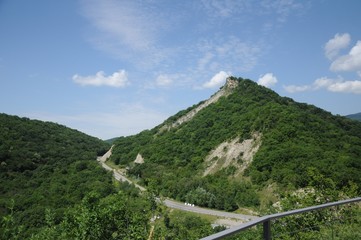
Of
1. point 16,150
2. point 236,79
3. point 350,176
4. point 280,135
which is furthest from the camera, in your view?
point 236,79

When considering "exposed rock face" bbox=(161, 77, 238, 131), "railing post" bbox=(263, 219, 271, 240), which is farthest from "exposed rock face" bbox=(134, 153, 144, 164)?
"railing post" bbox=(263, 219, 271, 240)

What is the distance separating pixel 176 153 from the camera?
88.8 m

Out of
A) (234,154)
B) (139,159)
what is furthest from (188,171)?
(139,159)

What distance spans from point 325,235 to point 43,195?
66958mm

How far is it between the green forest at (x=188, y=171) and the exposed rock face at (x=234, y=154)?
56cm

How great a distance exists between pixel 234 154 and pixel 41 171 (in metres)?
52.8

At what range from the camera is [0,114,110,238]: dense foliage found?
56562 mm

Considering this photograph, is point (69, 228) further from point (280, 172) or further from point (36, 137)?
point (36, 137)

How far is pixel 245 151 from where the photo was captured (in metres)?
66.4

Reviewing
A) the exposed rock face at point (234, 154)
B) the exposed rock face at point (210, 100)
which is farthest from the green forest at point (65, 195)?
the exposed rock face at point (210, 100)

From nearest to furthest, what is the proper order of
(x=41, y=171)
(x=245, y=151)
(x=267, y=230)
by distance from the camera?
(x=267, y=230), (x=245, y=151), (x=41, y=171)

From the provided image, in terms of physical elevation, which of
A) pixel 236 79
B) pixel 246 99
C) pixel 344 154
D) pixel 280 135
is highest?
pixel 236 79

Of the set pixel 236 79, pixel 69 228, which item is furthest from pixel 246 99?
pixel 69 228

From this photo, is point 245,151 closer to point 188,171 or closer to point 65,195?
point 188,171
